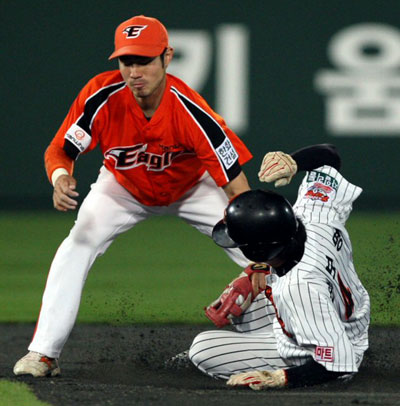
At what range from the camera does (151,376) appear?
4.75 m

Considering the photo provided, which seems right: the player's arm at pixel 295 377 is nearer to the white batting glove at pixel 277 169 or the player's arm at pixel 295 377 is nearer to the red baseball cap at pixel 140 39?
the white batting glove at pixel 277 169

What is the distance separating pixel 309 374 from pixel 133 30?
74.5 inches

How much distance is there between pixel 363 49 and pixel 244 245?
6162 mm

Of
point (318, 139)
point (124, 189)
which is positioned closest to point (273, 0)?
point (318, 139)

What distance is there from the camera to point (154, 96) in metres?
4.89

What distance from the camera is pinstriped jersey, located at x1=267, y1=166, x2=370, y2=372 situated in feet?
13.1

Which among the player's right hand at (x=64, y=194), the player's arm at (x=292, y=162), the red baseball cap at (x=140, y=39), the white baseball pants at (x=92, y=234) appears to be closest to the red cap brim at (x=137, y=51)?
the red baseball cap at (x=140, y=39)

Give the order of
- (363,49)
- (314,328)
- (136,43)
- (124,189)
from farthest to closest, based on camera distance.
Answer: (363,49) < (124,189) < (136,43) < (314,328)

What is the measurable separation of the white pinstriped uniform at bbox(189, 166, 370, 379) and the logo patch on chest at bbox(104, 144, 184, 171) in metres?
0.79

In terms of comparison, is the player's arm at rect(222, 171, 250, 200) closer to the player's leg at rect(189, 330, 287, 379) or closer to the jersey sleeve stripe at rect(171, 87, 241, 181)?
the jersey sleeve stripe at rect(171, 87, 241, 181)

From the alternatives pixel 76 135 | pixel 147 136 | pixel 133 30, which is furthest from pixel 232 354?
pixel 133 30

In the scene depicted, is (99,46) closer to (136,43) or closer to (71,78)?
(71,78)

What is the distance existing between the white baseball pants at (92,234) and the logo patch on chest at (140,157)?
0.21 m

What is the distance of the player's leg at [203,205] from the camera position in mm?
5266
